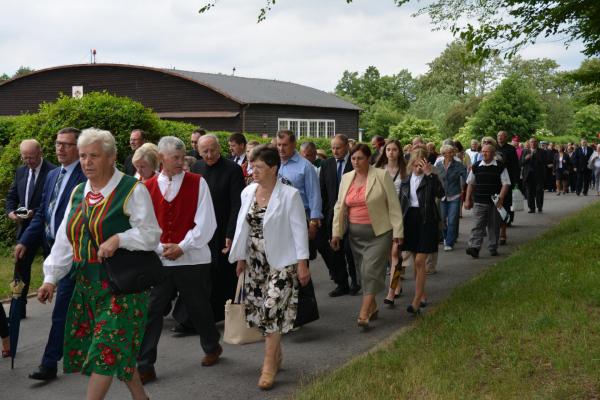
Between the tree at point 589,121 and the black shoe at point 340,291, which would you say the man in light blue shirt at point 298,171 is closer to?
the black shoe at point 340,291

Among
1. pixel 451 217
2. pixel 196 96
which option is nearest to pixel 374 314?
pixel 451 217

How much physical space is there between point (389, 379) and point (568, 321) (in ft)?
7.21

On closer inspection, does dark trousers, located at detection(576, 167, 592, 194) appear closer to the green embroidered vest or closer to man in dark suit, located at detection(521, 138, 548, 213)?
man in dark suit, located at detection(521, 138, 548, 213)

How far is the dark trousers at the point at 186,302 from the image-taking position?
21.3 ft

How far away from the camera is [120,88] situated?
44094mm

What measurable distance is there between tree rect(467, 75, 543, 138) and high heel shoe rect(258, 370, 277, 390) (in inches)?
1903

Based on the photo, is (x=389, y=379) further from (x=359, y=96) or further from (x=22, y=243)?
(x=359, y=96)

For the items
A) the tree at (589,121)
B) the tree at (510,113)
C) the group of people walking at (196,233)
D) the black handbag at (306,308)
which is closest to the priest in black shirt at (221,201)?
the group of people walking at (196,233)

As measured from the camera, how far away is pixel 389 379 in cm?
596

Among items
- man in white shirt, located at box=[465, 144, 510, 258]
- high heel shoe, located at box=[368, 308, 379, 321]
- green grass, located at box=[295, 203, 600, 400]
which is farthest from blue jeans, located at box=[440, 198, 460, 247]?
high heel shoe, located at box=[368, 308, 379, 321]

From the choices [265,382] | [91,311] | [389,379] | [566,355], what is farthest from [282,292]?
[566,355]

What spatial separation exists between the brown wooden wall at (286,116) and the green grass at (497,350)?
33020mm

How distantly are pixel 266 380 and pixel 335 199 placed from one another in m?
4.48

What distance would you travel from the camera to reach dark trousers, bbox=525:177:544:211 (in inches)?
810
